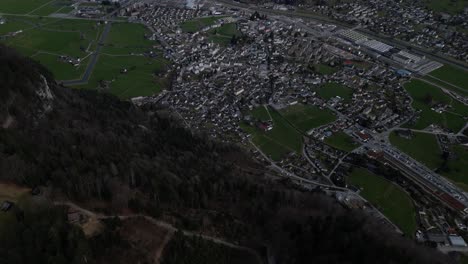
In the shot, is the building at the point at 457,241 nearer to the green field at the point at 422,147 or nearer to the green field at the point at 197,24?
the green field at the point at 422,147

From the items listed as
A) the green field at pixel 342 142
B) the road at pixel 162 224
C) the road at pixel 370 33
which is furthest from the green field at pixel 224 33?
the road at pixel 162 224

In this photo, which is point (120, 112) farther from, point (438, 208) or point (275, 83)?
point (438, 208)

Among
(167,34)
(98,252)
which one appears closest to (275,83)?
(167,34)

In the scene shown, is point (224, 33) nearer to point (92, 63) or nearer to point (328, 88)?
Answer: point (92, 63)

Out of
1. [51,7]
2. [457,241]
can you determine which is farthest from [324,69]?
[51,7]

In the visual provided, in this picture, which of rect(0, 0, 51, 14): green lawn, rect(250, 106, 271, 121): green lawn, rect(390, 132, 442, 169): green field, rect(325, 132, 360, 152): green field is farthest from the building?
rect(0, 0, 51, 14): green lawn

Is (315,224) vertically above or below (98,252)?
below
